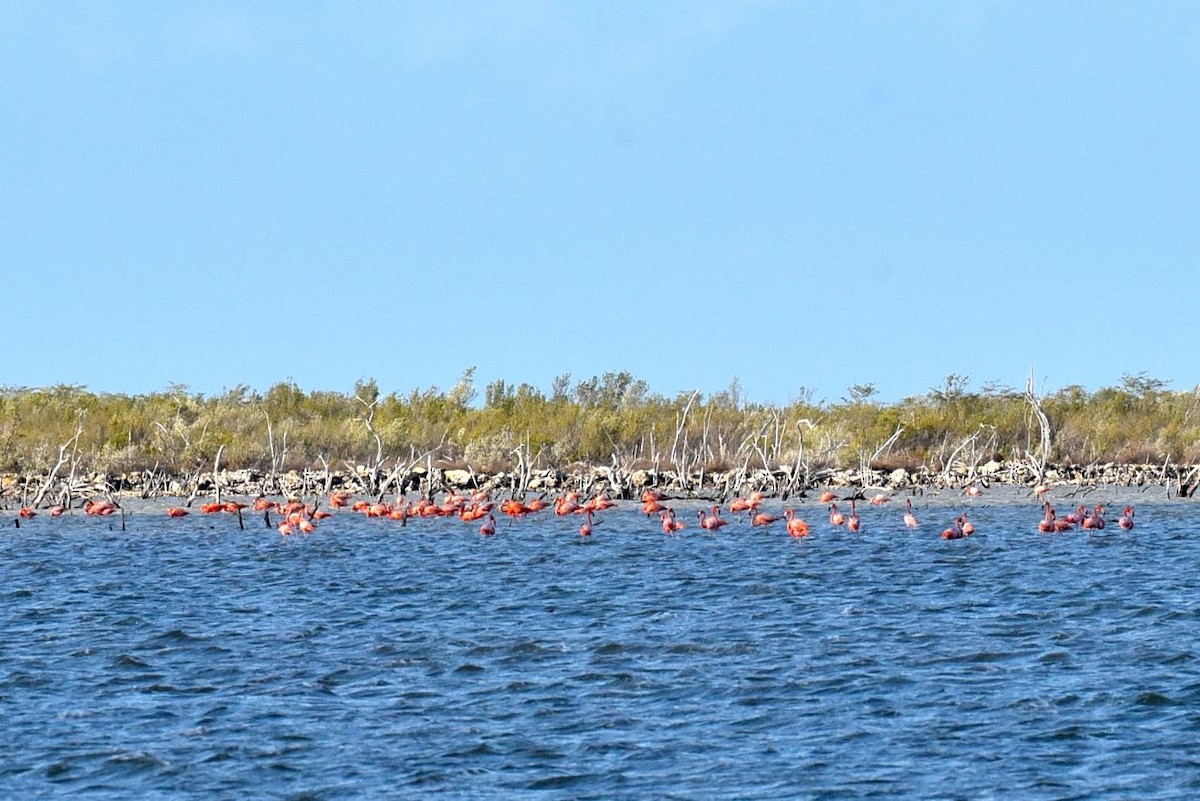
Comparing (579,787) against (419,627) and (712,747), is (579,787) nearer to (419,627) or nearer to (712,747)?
(712,747)

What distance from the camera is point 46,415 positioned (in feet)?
146

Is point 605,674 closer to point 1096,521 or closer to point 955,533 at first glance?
point 955,533

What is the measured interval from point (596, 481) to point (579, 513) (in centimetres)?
597

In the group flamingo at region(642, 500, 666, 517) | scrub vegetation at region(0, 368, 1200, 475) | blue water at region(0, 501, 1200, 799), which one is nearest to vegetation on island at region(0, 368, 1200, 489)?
scrub vegetation at region(0, 368, 1200, 475)

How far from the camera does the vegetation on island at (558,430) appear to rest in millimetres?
40875

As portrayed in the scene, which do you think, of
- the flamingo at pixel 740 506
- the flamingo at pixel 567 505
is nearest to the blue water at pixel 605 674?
the flamingo at pixel 567 505

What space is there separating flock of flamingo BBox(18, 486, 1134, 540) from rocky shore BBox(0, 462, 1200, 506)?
1.86m

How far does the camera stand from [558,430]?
44531 millimetres

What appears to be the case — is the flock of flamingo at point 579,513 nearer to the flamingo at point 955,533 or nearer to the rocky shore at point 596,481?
the flamingo at point 955,533

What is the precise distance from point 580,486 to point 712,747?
25637 mm

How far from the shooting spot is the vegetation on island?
4088 cm

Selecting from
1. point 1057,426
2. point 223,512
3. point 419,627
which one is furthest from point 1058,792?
point 1057,426


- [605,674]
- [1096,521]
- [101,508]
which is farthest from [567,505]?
[605,674]

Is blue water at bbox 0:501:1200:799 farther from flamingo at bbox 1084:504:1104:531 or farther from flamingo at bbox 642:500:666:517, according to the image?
flamingo at bbox 642:500:666:517
